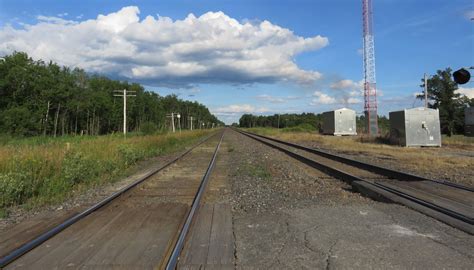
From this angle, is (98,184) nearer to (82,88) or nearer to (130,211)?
(130,211)

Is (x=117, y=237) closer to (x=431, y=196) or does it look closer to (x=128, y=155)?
(x=431, y=196)

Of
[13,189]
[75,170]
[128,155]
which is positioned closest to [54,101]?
[128,155]

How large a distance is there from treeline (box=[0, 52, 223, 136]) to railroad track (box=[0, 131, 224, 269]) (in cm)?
4512

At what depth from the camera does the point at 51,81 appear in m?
62.1

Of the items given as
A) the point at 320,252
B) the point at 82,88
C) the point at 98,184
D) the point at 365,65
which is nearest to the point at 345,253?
the point at 320,252

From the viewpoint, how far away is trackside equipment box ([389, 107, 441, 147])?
30.5 metres

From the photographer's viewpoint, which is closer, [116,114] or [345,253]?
[345,253]

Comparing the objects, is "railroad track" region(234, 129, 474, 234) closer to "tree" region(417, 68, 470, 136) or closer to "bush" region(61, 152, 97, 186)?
"bush" region(61, 152, 97, 186)

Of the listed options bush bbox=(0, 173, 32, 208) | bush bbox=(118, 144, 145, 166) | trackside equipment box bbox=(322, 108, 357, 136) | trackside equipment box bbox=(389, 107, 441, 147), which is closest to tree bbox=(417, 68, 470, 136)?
trackside equipment box bbox=(322, 108, 357, 136)

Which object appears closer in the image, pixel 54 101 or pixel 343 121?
pixel 343 121

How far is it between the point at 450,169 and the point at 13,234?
609 inches

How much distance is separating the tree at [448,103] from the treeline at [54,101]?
191ft

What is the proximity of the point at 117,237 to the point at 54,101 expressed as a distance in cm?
6555

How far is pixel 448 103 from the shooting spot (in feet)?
259
